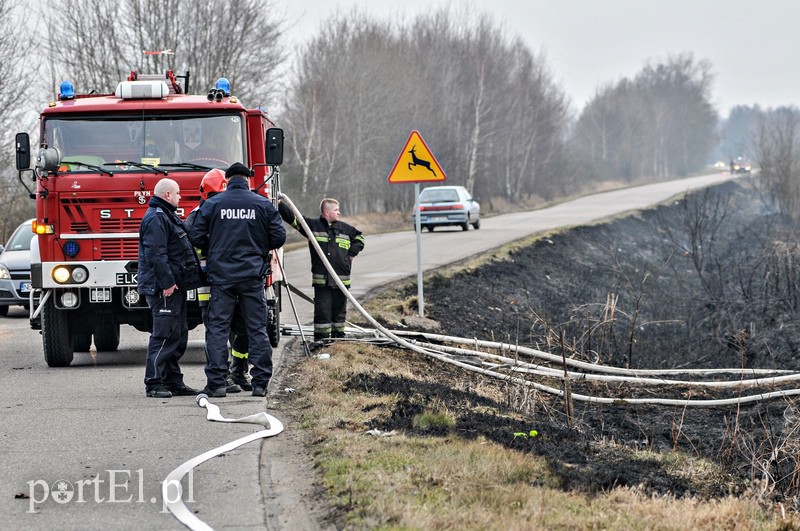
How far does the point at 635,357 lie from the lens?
16109mm

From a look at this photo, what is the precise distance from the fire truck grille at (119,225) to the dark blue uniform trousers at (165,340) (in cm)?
174

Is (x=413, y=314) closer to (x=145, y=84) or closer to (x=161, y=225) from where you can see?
(x=145, y=84)

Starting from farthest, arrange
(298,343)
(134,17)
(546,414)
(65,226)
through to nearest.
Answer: (134,17) < (298,343) < (65,226) < (546,414)

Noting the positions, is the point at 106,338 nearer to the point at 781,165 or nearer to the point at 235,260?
the point at 235,260

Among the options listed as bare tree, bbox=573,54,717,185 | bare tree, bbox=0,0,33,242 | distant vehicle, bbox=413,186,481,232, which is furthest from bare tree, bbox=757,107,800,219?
bare tree, bbox=573,54,717,185

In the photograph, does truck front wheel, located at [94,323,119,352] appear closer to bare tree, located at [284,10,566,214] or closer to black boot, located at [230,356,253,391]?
black boot, located at [230,356,253,391]

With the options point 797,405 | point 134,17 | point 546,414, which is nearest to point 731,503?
point 546,414

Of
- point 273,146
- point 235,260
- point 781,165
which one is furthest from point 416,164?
point 781,165

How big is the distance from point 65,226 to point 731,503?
752 cm

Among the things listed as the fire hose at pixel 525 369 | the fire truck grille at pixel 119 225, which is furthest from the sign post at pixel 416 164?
the fire truck grille at pixel 119 225

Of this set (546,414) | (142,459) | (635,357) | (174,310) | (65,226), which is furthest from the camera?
(635,357)

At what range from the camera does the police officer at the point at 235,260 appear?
29.8 ft

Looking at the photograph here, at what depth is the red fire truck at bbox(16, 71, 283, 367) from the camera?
10891mm

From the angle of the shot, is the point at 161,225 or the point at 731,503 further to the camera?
the point at 161,225
